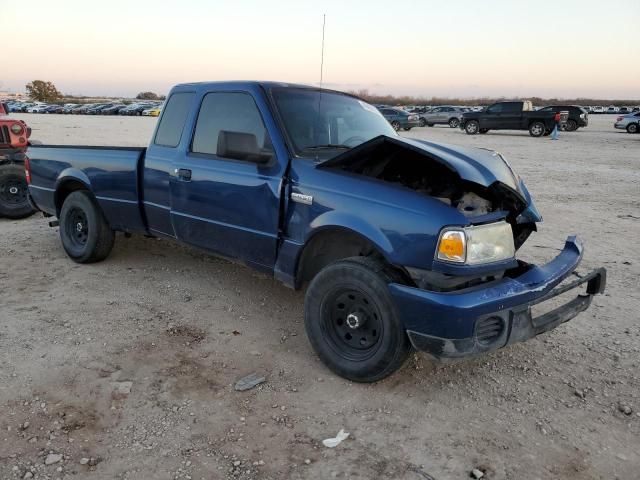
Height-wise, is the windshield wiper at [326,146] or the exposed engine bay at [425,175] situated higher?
→ the windshield wiper at [326,146]

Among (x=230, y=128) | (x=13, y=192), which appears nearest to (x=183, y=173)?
(x=230, y=128)

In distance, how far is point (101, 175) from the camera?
198 inches

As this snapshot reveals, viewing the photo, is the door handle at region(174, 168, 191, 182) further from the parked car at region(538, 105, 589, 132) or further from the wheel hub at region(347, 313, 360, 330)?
the parked car at region(538, 105, 589, 132)

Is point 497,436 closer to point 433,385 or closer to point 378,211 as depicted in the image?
point 433,385

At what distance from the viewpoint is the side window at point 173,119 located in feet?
14.7

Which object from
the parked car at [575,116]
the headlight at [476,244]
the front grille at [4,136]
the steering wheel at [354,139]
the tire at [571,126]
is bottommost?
the headlight at [476,244]

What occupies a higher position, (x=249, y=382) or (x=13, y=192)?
(x=13, y=192)

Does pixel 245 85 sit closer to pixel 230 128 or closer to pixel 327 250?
pixel 230 128

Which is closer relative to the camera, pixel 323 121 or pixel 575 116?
pixel 323 121

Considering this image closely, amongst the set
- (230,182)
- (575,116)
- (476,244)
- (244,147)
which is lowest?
(476,244)

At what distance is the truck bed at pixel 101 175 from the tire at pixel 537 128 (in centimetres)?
2515

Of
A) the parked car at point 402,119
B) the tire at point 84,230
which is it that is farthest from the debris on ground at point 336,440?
the parked car at point 402,119

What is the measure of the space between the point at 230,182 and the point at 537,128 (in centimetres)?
2560

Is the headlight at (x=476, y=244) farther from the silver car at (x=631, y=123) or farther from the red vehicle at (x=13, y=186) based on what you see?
the silver car at (x=631, y=123)
